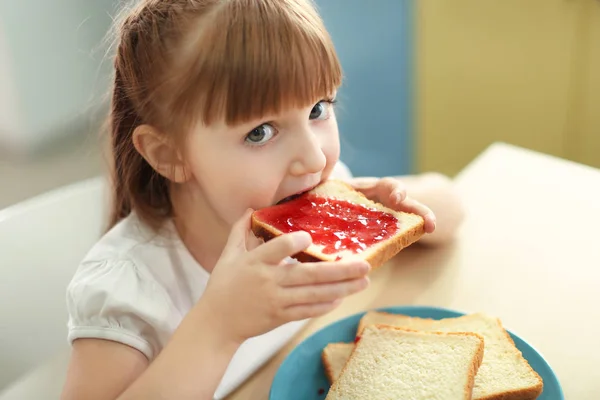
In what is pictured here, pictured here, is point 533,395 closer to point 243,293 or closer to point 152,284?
point 243,293

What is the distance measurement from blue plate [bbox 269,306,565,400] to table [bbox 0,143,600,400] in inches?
2.3

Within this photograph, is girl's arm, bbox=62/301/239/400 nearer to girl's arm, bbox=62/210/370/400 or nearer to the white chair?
girl's arm, bbox=62/210/370/400

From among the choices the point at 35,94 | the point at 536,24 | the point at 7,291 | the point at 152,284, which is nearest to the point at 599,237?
the point at 152,284

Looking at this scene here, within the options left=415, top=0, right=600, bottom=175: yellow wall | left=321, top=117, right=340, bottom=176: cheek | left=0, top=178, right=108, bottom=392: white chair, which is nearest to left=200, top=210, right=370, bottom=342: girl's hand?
left=321, top=117, right=340, bottom=176: cheek

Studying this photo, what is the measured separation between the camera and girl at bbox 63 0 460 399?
929mm

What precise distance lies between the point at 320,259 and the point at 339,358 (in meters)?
0.23

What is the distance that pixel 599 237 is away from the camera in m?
1.41

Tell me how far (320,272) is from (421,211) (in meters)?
0.28

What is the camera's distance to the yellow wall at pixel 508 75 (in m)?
2.89

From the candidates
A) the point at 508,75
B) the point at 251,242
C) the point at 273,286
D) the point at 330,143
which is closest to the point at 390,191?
the point at 330,143

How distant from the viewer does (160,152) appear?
1172mm

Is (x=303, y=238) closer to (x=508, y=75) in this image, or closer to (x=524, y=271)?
(x=524, y=271)

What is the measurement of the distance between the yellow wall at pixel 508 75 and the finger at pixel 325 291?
7.85ft

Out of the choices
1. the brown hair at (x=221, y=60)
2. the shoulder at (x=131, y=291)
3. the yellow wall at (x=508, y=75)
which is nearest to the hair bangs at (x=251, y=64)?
the brown hair at (x=221, y=60)
